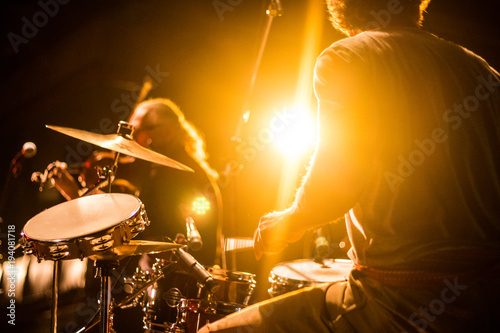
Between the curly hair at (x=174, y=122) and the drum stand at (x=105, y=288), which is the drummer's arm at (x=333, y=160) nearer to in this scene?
the drum stand at (x=105, y=288)

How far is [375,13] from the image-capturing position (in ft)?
4.46

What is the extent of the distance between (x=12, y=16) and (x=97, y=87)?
4.62ft

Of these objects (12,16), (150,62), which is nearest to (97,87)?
(150,62)

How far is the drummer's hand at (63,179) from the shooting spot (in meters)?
2.91

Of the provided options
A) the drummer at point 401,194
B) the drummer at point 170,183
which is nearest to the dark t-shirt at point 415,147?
the drummer at point 401,194

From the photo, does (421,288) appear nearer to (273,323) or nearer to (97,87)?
(273,323)

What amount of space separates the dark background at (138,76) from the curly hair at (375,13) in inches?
122

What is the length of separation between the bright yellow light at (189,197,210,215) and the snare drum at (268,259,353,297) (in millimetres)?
1225

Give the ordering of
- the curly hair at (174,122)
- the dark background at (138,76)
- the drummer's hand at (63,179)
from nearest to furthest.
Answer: the drummer's hand at (63,179), the curly hair at (174,122), the dark background at (138,76)

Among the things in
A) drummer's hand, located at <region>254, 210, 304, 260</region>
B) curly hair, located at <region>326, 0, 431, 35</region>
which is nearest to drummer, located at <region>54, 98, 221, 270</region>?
drummer's hand, located at <region>254, 210, 304, 260</region>

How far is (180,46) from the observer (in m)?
5.93

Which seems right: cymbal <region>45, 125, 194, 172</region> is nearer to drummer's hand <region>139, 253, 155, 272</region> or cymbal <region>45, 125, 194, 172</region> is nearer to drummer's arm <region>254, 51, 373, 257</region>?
drummer's hand <region>139, 253, 155, 272</region>

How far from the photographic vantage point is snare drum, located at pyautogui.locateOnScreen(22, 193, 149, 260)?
1856 mm

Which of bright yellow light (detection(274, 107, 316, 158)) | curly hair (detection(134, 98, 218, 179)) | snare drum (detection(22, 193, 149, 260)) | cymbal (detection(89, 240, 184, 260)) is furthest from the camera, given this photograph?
bright yellow light (detection(274, 107, 316, 158))
